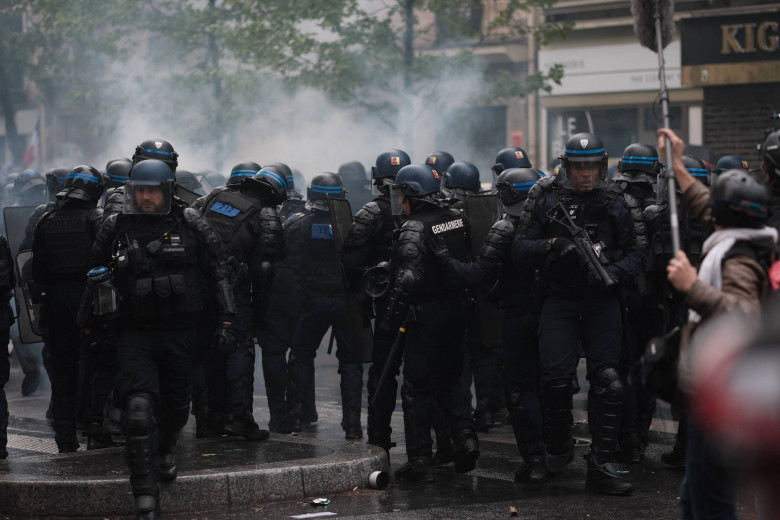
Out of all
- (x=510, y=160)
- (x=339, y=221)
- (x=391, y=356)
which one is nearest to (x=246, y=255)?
(x=339, y=221)

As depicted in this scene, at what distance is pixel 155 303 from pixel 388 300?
162 cm

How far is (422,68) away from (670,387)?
A: 15.7m

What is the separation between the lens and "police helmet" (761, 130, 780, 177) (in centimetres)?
490

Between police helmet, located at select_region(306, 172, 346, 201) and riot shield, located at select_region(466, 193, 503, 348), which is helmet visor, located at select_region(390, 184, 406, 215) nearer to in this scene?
riot shield, located at select_region(466, 193, 503, 348)

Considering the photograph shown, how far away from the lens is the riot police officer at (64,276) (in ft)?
26.2

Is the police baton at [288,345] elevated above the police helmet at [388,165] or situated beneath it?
situated beneath

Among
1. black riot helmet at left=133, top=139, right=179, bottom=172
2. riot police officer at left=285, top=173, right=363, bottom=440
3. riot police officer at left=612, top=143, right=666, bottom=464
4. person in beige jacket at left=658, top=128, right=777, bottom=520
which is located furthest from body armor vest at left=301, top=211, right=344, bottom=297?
person in beige jacket at left=658, top=128, right=777, bottom=520

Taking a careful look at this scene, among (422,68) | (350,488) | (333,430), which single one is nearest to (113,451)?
(350,488)

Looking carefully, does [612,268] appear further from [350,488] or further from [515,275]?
[350,488]

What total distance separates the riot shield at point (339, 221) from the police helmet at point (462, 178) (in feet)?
3.92

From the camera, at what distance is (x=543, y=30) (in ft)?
63.0

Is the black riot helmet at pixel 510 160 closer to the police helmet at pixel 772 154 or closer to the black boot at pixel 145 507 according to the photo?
the black boot at pixel 145 507

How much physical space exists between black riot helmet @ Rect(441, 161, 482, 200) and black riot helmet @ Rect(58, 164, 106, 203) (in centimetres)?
247

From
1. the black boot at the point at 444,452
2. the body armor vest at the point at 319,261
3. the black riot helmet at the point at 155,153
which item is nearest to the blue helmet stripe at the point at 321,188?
the body armor vest at the point at 319,261
